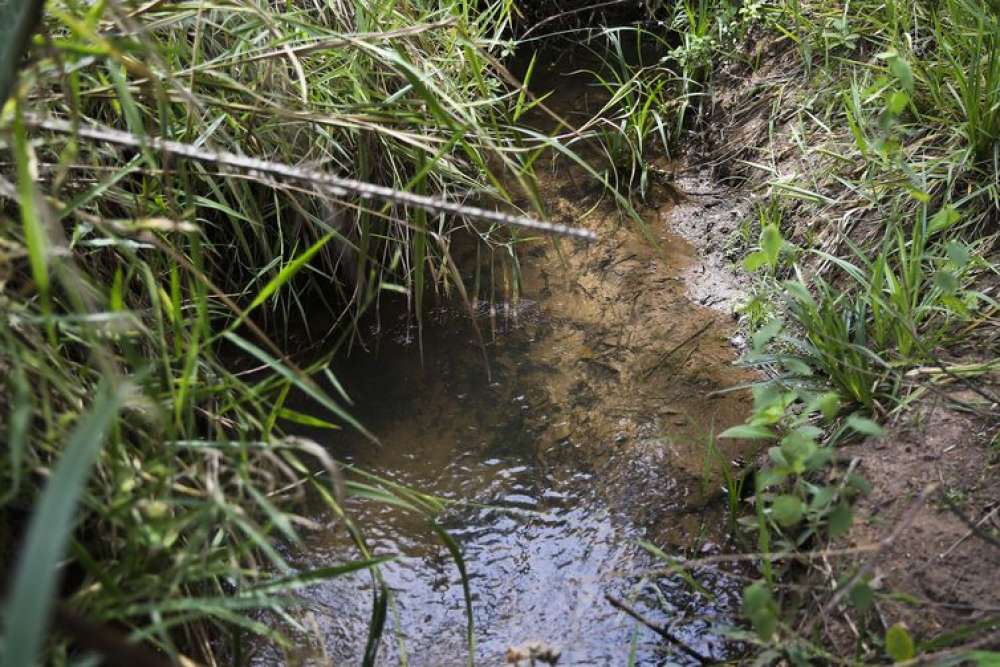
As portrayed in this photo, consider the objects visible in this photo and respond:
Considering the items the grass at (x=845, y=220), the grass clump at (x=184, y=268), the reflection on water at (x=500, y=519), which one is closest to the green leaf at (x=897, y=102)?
the grass at (x=845, y=220)

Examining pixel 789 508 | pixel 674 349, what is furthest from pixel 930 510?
pixel 674 349

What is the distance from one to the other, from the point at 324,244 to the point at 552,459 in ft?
2.82

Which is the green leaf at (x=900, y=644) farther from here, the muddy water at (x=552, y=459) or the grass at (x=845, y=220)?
the muddy water at (x=552, y=459)

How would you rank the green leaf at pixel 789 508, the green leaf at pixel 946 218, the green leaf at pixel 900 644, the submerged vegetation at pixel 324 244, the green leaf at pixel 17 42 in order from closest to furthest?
the green leaf at pixel 17 42, the submerged vegetation at pixel 324 244, the green leaf at pixel 900 644, the green leaf at pixel 789 508, the green leaf at pixel 946 218

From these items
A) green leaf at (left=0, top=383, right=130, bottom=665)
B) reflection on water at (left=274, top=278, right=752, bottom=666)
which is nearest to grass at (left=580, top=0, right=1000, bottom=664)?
reflection on water at (left=274, top=278, right=752, bottom=666)

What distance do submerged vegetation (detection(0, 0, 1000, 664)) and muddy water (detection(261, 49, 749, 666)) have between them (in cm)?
13

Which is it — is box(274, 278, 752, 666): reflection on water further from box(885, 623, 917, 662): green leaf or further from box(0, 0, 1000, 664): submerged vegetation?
box(885, 623, 917, 662): green leaf

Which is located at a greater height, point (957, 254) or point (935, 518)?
point (957, 254)

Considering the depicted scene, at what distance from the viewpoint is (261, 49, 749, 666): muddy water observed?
6.22 ft

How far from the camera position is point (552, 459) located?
2.31 metres

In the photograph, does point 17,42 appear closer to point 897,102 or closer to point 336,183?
point 336,183

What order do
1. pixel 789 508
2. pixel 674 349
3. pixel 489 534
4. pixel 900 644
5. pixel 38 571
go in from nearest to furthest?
1. pixel 38 571
2. pixel 900 644
3. pixel 789 508
4. pixel 489 534
5. pixel 674 349

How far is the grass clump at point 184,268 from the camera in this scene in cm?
→ 120

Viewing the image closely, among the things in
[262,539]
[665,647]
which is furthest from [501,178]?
[262,539]
